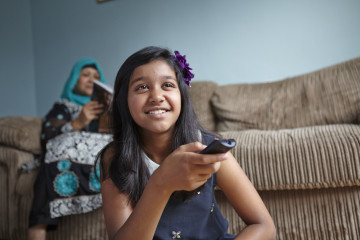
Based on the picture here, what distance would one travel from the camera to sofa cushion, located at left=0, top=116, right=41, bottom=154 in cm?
138

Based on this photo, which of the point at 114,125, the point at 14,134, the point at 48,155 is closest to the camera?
the point at 114,125

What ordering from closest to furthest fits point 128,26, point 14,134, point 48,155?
point 48,155, point 14,134, point 128,26

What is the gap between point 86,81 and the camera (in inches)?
69.7

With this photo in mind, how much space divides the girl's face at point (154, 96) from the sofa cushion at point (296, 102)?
37.8 inches

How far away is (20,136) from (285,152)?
1.21m

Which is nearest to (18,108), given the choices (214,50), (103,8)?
(103,8)

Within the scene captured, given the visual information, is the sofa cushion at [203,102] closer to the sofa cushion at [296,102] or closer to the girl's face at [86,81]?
the sofa cushion at [296,102]

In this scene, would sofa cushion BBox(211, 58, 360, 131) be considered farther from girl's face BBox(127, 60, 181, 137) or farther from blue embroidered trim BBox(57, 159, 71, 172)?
girl's face BBox(127, 60, 181, 137)

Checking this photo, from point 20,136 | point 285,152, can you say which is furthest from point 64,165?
point 285,152

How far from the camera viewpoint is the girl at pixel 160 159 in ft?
2.05

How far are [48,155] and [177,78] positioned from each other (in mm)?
758

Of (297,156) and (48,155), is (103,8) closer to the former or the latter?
(48,155)

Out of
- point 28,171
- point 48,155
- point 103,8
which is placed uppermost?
point 103,8

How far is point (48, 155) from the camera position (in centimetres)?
118
